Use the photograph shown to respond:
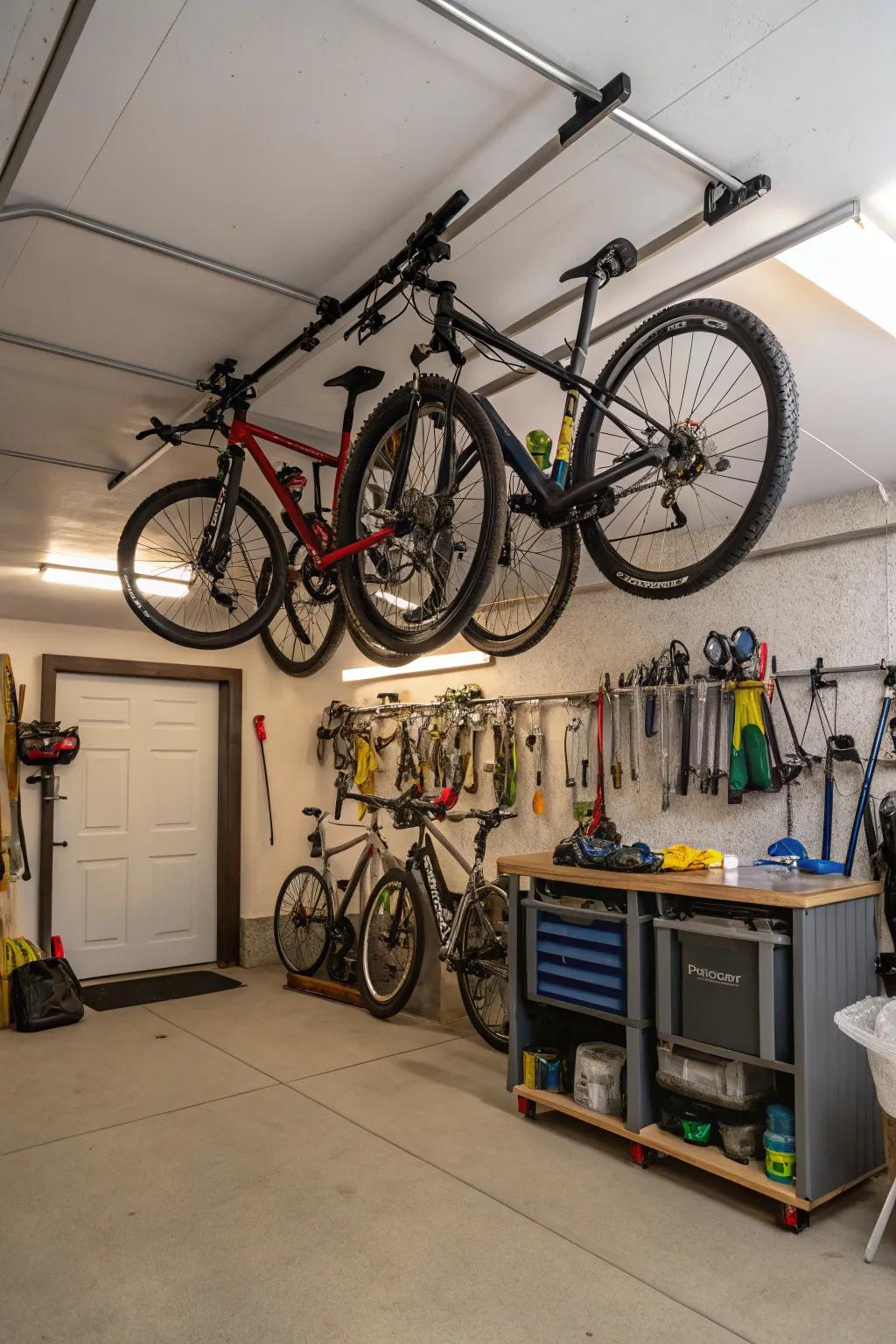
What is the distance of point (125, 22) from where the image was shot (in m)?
1.58

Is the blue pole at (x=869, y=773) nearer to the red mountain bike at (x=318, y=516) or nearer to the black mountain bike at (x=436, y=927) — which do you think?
the black mountain bike at (x=436, y=927)

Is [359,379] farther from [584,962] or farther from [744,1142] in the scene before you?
[744,1142]

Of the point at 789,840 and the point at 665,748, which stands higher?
the point at 665,748

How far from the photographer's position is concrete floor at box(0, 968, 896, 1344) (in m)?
2.29

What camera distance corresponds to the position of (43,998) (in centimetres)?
483

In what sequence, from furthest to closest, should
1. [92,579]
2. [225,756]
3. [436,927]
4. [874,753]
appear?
1. [225,756]
2. [92,579]
3. [436,927]
4. [874,753]

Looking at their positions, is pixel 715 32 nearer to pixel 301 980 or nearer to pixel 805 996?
pixel 805 996

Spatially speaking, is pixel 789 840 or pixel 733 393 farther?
pixel 789 840

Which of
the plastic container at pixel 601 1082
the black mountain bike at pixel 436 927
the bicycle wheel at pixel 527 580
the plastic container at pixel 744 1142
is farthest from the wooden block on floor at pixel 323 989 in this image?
the plastic container at pixel 744 1142

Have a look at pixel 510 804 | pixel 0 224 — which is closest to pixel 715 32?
pixel 0 224

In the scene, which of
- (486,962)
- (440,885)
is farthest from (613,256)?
(440,885)

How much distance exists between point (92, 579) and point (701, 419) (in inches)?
138

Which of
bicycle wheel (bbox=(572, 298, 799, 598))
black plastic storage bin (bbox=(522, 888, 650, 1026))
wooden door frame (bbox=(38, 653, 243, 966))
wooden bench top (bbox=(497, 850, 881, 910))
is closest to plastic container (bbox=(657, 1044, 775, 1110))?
black plastic storage bin (bbox=(522, 888, 650, 1026))

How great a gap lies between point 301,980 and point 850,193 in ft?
16.5
